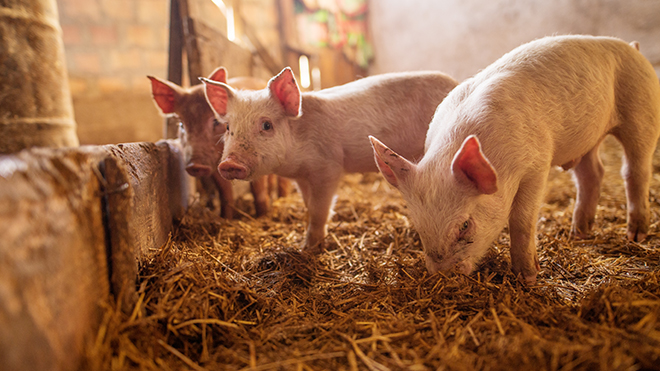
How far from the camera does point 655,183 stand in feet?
15.1

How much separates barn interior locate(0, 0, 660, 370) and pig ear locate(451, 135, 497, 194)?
22.8 inches

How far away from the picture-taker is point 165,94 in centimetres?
387

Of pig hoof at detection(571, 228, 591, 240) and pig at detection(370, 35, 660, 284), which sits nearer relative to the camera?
pig at detection(370, 35, 660, 284)

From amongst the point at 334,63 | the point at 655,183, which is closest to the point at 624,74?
the point at 655,183

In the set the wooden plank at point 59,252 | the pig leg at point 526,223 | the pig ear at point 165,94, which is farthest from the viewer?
the pig ear at point 165,94

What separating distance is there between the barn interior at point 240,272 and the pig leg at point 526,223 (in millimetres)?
92

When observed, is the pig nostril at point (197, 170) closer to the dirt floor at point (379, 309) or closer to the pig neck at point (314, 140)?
the dirt floor at point (379, 309)

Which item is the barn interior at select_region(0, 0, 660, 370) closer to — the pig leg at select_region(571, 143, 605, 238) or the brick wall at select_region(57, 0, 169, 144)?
the pig leg at select_region(571, 143, 605, 238)

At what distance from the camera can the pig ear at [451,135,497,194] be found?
72.7 inches

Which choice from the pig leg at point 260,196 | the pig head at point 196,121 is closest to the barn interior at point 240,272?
the pig leg at point 260,196

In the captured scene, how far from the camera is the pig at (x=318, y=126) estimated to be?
3.05 m

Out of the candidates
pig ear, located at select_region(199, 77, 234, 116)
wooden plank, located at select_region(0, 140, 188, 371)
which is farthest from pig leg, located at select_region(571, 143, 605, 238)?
wooden plank, located at select_region(0, 140, 188, 371)

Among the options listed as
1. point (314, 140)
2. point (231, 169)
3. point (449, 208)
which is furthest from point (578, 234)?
point (231, 169)

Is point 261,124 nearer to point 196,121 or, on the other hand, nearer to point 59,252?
point 196,121
